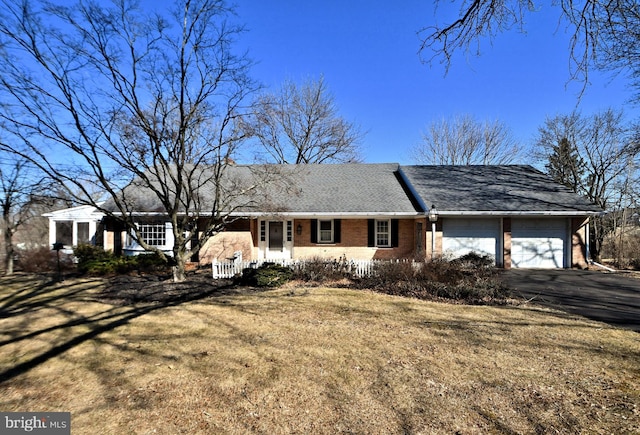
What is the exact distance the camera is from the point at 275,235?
1585 cm

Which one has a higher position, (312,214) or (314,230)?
(312,214)

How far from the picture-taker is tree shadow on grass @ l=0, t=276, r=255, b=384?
560 centimetres

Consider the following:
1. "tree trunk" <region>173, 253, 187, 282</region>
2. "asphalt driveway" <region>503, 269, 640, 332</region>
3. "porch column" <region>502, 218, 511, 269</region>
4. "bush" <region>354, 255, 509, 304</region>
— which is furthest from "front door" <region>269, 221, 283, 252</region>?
"porch column" <region>502, 218, 511, 269</region>

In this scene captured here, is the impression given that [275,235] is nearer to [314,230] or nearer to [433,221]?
[314,230]

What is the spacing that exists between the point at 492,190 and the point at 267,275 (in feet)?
41.8

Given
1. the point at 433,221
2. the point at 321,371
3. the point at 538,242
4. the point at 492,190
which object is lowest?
the point at 321,371

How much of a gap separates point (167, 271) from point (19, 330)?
23.2 ft

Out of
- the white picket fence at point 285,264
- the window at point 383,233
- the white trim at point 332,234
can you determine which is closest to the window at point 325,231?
the white trim at point 332,234

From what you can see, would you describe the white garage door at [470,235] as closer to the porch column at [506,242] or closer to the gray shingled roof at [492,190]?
the porch column at [506,242]

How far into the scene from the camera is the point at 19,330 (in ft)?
20.0

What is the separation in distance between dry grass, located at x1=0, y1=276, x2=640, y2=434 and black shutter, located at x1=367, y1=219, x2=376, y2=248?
7.73 metres

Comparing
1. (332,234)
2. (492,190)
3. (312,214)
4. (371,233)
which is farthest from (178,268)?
(492,190)

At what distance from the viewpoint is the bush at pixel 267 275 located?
10211mm

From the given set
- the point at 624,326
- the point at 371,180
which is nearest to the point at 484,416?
the point at 624,326
